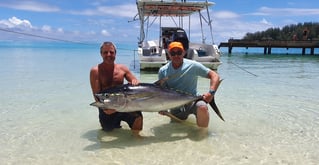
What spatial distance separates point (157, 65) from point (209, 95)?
9.90 meters

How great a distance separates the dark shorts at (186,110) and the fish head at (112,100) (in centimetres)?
122

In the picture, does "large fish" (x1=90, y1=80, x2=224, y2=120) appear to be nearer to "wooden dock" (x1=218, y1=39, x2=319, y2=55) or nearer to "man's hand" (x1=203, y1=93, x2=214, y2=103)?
"man's hand" (x1=203, y1=93, x2=214, y2=103)

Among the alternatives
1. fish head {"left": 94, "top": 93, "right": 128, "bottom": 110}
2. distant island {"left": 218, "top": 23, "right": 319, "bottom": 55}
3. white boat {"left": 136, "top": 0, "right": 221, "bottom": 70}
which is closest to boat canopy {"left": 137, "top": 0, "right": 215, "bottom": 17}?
white boat {"left": 136, "top": 0, "right": 221, "bottom": 70}

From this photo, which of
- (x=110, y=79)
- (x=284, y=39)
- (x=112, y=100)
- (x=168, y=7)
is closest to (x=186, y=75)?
(x=110, y=79)

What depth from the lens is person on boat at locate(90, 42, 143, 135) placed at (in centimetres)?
471

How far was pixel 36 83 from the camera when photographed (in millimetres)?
11828

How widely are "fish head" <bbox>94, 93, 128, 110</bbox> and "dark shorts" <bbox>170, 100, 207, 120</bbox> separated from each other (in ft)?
4.00

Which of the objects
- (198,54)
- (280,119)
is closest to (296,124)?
(280,119)

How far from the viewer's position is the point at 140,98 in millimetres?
4398

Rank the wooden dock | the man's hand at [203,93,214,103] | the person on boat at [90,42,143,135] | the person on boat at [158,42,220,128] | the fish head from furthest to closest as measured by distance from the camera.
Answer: the wooden dock
the person on boat at [158,42,220,128]
the man's hand at [203,93,214,103]
the person on boat at [90,42,143,135]
the fish head

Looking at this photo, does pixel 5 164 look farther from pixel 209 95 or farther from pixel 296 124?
pixel 296 124

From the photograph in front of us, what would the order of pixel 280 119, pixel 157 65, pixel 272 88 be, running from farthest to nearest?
pixel 157 65
pixel 272 88
pixel 280 119

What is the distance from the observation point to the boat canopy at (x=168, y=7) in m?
15.3

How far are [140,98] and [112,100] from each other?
0.37 meters
